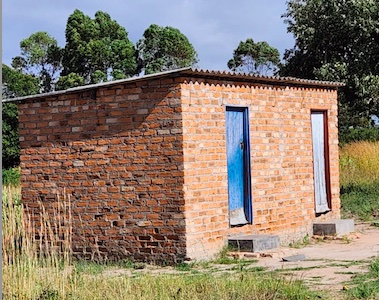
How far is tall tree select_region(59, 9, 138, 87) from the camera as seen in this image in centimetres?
3997

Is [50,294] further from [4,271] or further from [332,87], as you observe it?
[332,87]

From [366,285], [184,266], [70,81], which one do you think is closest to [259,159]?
[184,266]

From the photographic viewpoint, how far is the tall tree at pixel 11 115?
113 feet

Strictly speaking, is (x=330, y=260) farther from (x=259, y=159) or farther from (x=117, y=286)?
(x=117, y=286)

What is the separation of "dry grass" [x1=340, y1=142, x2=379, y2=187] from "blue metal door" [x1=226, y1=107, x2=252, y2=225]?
8.92 meters

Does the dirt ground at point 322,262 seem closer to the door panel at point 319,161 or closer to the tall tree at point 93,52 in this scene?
the door panel at point 319,161

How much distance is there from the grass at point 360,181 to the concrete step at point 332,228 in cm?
236

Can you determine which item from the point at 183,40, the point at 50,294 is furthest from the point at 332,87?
the point at 183,40

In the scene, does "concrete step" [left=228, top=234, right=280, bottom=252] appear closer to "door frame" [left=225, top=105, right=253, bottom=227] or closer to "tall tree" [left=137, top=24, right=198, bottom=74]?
"door frame" [left=225, top=105, right=253, bottom=227]

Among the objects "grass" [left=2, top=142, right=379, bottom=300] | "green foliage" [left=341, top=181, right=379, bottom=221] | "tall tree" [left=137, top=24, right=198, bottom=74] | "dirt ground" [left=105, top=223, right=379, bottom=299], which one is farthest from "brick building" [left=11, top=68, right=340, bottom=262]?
"tall tree" [left=137, top=24, right=198, bottom=74]

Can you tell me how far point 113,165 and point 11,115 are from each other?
80.3 ft

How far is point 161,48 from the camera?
144 feet

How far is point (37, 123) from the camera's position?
1226cm

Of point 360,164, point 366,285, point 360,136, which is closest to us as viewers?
point 366,285
